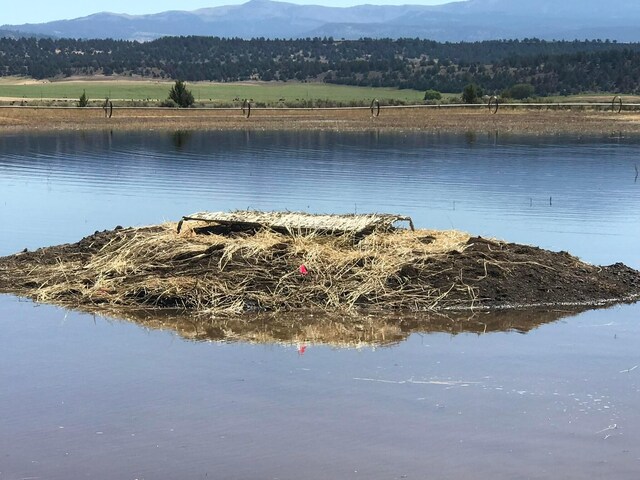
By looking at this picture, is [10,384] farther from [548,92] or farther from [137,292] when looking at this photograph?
[548,92]

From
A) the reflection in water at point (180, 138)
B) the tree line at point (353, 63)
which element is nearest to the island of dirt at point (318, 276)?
the reflection in water at point (180, 138)

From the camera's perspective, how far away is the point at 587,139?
3828cm

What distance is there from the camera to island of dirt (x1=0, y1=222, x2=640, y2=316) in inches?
497

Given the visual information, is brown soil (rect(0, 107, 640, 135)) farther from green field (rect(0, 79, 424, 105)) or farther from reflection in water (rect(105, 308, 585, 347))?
reflection in water (rect(105, 308, 585, 347))

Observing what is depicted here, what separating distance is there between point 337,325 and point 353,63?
10013 centimetres

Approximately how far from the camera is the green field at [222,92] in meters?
72.1

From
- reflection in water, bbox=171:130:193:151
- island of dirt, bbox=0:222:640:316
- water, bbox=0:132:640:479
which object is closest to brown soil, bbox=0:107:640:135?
reflection in water, bbox=171:130:193:151

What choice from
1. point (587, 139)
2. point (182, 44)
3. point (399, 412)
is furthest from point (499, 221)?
point (182, 44)

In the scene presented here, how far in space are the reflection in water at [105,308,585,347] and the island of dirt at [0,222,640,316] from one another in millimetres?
237

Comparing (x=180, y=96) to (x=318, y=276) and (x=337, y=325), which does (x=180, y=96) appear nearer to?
(x=318, y=276)

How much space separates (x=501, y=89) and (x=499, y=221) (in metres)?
70.3

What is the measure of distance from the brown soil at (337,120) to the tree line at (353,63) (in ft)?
97.0

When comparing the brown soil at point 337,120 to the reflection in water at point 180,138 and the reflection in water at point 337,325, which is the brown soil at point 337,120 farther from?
the reflection in water at point 337,325

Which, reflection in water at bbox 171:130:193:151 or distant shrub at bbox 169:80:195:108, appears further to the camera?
distant shrub at bbox 169:80:195:108
